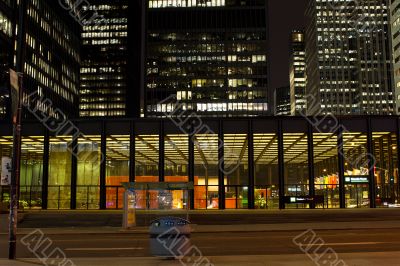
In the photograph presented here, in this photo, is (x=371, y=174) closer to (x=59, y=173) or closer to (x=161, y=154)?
(x=161, y=154)

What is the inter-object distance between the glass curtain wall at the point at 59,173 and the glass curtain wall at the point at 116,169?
388 cm

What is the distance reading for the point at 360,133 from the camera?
158ft

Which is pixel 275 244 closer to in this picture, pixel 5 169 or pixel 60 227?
pixel 5 169

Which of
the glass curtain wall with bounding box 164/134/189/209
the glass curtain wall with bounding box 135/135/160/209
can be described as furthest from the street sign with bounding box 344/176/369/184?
the glass curtain wall with bounding box 135/135/160/209

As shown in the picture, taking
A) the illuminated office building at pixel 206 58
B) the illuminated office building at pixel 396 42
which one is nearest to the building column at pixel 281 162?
the illuminated office building at pixel 206 58

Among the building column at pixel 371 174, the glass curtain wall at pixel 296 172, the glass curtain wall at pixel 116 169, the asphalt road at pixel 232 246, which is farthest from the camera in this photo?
the glass curtain wall at pixel 296 172

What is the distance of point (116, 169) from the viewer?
162ft

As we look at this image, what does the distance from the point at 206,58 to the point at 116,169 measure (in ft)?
407

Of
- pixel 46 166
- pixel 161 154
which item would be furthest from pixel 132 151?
pixel 46 166

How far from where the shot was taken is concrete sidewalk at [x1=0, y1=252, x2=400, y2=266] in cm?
1498

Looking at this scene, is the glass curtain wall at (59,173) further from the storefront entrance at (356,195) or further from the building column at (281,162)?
the storefront entrance at (356,195)

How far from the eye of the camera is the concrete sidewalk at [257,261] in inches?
590

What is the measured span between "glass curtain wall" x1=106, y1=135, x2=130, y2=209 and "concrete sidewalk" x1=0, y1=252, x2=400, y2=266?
31892 mm

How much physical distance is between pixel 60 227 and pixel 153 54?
135 m
